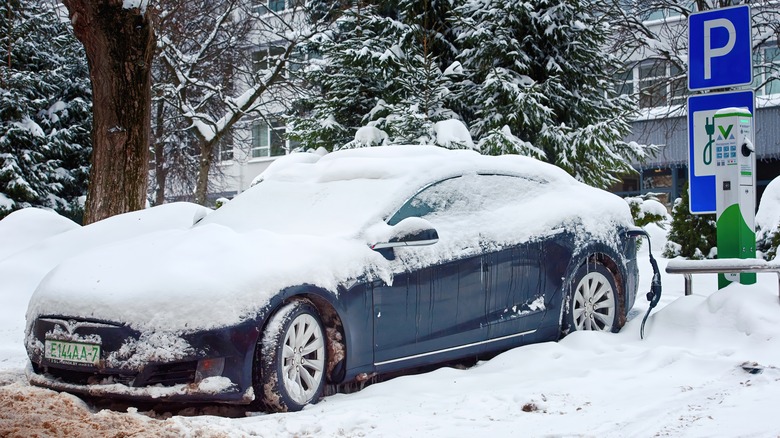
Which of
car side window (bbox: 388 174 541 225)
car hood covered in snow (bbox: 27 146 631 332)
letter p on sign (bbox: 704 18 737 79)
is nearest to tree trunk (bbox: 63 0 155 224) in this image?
car hood covered in snow (bbox: 27 146 631 332)

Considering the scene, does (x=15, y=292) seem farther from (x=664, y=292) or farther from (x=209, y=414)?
(x=664, y=292)

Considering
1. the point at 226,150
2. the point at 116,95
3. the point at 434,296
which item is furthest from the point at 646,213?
the point at 226,150

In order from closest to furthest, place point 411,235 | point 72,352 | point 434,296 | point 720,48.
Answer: point 72,352 → point 411,235 → point 434,296 → point 720,48

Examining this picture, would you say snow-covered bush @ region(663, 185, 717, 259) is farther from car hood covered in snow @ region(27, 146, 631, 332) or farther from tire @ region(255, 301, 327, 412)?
tire @ region(255, 301, 327, 412)

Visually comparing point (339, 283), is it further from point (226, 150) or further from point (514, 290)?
point (226, 150)

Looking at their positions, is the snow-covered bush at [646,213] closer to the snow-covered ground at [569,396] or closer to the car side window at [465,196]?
the snow-covered ground at [569,396]

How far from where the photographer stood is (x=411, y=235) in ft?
17.9

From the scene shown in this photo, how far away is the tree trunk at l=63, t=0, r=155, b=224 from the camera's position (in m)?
10.4

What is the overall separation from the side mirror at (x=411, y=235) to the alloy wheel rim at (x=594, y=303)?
1.85 meters

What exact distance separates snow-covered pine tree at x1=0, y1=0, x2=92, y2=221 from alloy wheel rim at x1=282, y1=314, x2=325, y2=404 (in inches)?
775

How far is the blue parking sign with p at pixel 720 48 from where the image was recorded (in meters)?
7.52

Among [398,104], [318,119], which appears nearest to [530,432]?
[398,104]

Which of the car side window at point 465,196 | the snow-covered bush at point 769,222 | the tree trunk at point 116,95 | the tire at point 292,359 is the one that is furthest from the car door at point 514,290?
the tree trunk at point 116,95

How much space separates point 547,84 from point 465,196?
9.19 m
